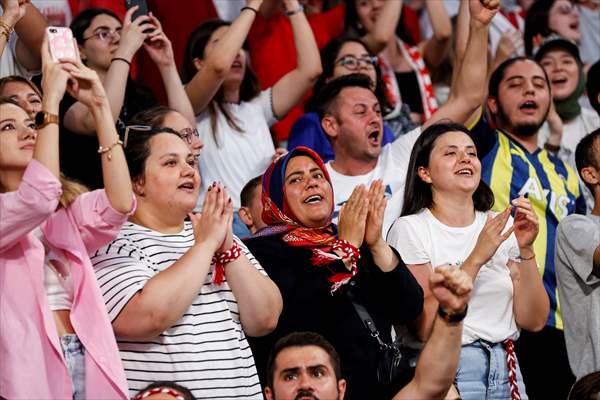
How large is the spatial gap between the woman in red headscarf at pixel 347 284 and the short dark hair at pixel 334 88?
4.77 feet

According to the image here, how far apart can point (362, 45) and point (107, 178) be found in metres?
2.93

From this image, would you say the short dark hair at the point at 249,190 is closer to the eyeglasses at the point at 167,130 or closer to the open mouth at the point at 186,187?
the eyeglasses at the point at 167,130

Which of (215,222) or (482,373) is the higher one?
(215,222)

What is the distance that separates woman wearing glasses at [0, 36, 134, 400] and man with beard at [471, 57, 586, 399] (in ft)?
7.66

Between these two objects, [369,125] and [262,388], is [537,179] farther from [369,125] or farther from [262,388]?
[262,388]

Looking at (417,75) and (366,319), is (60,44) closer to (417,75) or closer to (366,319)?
(366,319)

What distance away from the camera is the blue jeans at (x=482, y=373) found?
14.8 feet

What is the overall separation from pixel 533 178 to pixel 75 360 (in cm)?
272

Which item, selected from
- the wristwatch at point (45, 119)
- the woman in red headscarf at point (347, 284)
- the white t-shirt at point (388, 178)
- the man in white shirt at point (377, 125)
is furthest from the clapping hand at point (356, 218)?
the wristwatch at point (45, 119)

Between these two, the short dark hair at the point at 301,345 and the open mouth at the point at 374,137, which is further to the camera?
the open mouth at the point at 374,137

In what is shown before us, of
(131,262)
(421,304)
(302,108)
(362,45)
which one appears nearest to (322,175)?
(421,304)

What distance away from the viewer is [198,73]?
18.6 ft

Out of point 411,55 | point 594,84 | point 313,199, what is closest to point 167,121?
point 313,199

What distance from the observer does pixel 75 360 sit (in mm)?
3752
